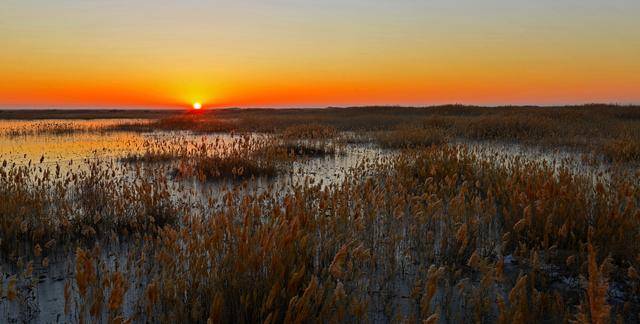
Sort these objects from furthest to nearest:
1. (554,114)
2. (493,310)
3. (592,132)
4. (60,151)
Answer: (554,114) < (592,132) < (60,151) < (493,310)

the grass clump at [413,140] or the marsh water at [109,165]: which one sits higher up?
the grass clump at [413,140]

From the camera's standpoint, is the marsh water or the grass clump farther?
the grass clump

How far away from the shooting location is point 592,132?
14906 mm

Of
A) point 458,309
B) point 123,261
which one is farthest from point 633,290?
point 123,261

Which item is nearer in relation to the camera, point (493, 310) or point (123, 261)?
point (493, 310)

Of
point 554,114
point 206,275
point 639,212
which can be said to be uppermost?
point 554,114

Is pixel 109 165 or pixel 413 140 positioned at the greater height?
pixel 413 140

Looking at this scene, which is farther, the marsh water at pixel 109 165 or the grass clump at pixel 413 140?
the grass clump at pixel 413 140

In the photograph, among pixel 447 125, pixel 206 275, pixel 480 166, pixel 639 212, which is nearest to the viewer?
pixel 206 275

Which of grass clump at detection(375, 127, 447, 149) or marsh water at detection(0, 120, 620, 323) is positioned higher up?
grass clump at detection(375, 127, 447, 149)

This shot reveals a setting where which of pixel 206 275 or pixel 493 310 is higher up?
pixel 206 275

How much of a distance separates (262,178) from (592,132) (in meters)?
12.6

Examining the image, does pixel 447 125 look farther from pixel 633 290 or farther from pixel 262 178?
pixel 633 290

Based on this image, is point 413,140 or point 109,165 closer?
point 109,165
